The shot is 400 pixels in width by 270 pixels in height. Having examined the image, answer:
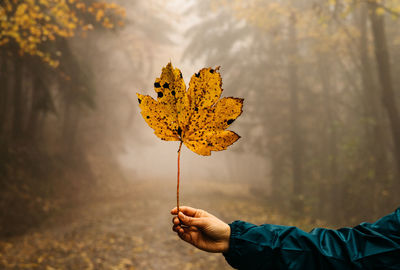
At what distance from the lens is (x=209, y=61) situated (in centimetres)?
1280

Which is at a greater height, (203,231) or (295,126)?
(295,126)

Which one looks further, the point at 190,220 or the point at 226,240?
the point at 226,240

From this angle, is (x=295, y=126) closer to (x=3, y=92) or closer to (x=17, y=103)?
(x=17, y=103)

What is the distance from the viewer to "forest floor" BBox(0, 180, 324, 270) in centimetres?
506

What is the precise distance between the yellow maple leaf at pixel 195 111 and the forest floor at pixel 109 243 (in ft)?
16.1

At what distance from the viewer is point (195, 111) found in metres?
0.86

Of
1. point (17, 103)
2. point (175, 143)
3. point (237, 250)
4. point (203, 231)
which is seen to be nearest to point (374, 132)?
point (175, 143)

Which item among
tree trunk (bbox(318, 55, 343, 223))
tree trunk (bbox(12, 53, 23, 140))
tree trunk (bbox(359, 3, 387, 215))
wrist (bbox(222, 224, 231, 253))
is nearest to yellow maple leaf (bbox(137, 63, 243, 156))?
wrist (bbox(222, 224, 231, 253))

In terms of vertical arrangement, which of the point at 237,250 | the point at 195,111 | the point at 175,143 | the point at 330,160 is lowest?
the point at 237,250

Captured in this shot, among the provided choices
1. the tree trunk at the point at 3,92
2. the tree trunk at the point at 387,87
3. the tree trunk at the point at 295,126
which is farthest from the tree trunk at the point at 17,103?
the tree trunk at the point at 387,87

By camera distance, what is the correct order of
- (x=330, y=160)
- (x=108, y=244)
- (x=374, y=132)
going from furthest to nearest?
(x=330, y=160)
(x=374, y=132)
(x=108, y=244)

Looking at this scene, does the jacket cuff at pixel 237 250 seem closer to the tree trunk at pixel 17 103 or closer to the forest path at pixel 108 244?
the forest path at pixel 108 244

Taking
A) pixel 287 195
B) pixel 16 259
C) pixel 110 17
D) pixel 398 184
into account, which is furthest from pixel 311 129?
pixel 16 259

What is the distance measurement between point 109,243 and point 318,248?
5913 millimetres
